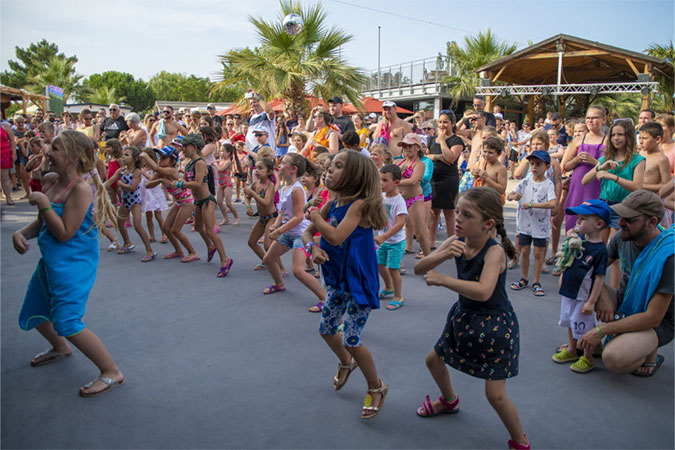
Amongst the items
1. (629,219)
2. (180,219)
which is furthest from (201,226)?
(629,219)

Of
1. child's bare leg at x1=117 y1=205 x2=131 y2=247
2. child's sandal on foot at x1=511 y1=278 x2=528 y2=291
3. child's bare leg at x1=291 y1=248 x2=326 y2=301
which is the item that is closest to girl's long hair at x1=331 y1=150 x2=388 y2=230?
child's bare leg at x1=291 y1=248 x2=326 y2=301

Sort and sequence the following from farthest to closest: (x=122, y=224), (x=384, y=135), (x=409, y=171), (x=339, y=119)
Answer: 1. (x=339, y=119)
2. (x=384, y=135)
3. (x=122, y=224)
4. (x=409, y=171)

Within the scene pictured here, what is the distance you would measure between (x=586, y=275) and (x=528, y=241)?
6.40 ft

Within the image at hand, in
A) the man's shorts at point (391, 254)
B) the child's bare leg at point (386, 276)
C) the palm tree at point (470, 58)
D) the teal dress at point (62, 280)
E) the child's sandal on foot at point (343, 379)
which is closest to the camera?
the teal dress at point (62, 280)

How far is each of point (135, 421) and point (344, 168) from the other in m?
1.98

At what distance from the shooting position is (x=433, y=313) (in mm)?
4371

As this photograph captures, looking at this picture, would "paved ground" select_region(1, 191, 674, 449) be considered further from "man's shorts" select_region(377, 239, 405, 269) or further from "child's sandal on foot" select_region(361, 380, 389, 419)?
"man's shorts" select_region(377, 239, 405, 269)

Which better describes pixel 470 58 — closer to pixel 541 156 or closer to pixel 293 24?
pixel 293 24

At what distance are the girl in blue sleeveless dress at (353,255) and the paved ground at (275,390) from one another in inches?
15.5

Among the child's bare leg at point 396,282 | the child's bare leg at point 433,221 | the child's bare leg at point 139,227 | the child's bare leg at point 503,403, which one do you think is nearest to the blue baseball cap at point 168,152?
the child's bare leg at point 139,227

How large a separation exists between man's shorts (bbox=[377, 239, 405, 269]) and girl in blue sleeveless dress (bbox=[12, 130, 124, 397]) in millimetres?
2571

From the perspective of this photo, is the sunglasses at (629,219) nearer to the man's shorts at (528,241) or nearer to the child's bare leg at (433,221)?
the man's shorts at (528,241)

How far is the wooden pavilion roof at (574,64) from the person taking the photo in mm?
17859

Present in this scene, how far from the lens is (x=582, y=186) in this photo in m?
5.15
